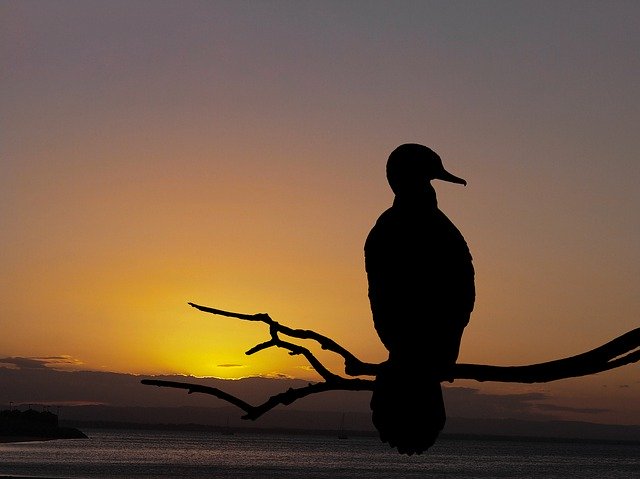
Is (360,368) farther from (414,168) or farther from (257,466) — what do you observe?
(257,466)

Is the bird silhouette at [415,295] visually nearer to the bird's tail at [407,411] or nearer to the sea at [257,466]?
the bird's tail at [407,411]

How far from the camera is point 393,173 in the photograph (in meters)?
3.97

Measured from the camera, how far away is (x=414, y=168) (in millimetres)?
3953

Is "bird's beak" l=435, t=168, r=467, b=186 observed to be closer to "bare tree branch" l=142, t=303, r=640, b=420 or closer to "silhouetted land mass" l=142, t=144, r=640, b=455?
"silhouetted land mass" l=142, t=144, r=640, b=455

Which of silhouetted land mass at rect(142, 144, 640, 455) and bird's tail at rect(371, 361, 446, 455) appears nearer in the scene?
silhouetted land mass at rect(142, 144, 640, 455)

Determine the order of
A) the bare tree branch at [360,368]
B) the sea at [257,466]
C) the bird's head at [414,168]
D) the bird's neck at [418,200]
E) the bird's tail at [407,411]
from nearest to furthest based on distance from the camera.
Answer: the bare tree branch at [360,368] → the bird's tail at [407,411] → the bird's head at [414,168] → the bird's neck at [418,200] → the sea at [257,466]

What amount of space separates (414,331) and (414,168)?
708mm

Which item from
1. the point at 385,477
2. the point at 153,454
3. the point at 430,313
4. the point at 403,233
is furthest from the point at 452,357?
the point at 153,454

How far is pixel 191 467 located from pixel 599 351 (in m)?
149

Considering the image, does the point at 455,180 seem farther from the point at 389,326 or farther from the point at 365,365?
the point at 365,365

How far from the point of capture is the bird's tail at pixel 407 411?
316 cm

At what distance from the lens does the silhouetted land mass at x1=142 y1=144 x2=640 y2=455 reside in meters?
2.81

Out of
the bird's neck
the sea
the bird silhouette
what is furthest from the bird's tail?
the sea

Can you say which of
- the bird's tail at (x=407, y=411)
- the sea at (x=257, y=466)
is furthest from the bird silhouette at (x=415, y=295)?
the sea at (x=257, y=466)
